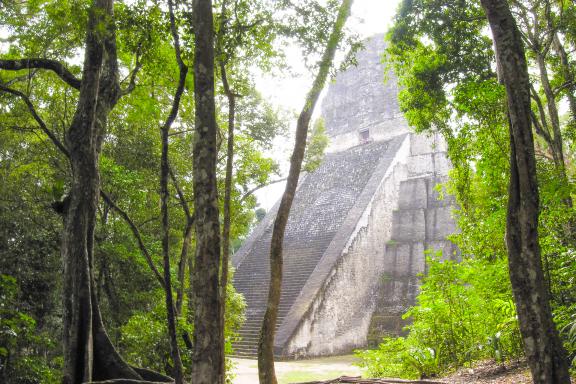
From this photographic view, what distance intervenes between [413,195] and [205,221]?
15.0 m

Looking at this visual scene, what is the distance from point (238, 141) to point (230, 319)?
119 inches

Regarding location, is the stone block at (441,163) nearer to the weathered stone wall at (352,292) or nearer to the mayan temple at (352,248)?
the mayan temple at (352,248)

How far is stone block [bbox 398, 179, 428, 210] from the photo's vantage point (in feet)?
56.1

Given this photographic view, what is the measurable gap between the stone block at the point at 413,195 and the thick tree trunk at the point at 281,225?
11.9 meters

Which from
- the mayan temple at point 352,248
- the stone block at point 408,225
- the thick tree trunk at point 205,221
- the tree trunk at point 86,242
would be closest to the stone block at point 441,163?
the mayan temple at point 352,248

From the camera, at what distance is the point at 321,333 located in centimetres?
1232

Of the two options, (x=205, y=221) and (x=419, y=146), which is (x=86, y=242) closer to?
(x=205, y=221)

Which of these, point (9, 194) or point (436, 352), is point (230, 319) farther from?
point (9, 194)

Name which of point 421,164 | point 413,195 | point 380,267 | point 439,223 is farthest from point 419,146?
point 380,267

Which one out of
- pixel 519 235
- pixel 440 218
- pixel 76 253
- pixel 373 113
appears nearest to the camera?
pixel 519 235

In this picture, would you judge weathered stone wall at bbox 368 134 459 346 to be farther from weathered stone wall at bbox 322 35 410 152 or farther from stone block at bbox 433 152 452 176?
weathered stone wall at bbox 322 35 410 152

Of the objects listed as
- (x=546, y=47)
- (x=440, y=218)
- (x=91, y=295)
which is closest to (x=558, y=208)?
(x=546, y=47)

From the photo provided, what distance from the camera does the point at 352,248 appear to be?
46.6 feet

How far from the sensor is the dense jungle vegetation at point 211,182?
127 inches
